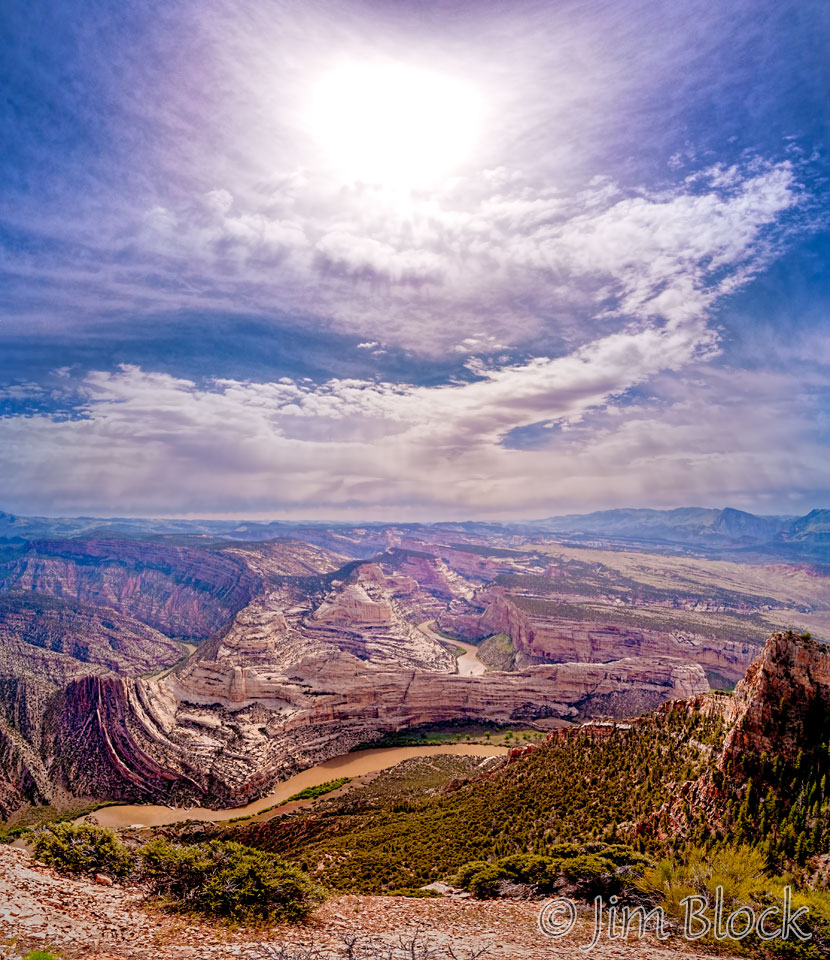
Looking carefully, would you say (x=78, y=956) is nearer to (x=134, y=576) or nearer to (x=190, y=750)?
(x=190, y=750)

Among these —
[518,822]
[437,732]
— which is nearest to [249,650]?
[437,732]

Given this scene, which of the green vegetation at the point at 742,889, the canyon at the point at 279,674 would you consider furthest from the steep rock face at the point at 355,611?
the green vegetation at the point at 742,889

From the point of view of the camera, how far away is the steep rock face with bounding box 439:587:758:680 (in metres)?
102

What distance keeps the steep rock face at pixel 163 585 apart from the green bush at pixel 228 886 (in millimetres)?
144582

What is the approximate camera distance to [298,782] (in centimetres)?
5578

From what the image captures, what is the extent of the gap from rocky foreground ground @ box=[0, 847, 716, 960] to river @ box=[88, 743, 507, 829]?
1511 inches

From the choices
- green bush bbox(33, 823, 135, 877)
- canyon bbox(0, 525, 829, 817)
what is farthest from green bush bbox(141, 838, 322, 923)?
canyon bbox(0, 525, 829, 817)

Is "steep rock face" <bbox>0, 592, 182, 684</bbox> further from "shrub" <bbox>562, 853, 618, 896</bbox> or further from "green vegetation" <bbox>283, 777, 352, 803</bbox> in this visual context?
"shrub" <bbox>562, 853, 618, 896</bbox>

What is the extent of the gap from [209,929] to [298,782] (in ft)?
160

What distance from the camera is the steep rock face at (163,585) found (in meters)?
158

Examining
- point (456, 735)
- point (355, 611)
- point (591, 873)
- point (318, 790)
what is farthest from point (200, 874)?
point (355, 611)

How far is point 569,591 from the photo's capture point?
171 metres

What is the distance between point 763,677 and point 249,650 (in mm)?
80095

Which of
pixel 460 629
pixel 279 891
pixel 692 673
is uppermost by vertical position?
pixel 279 891
